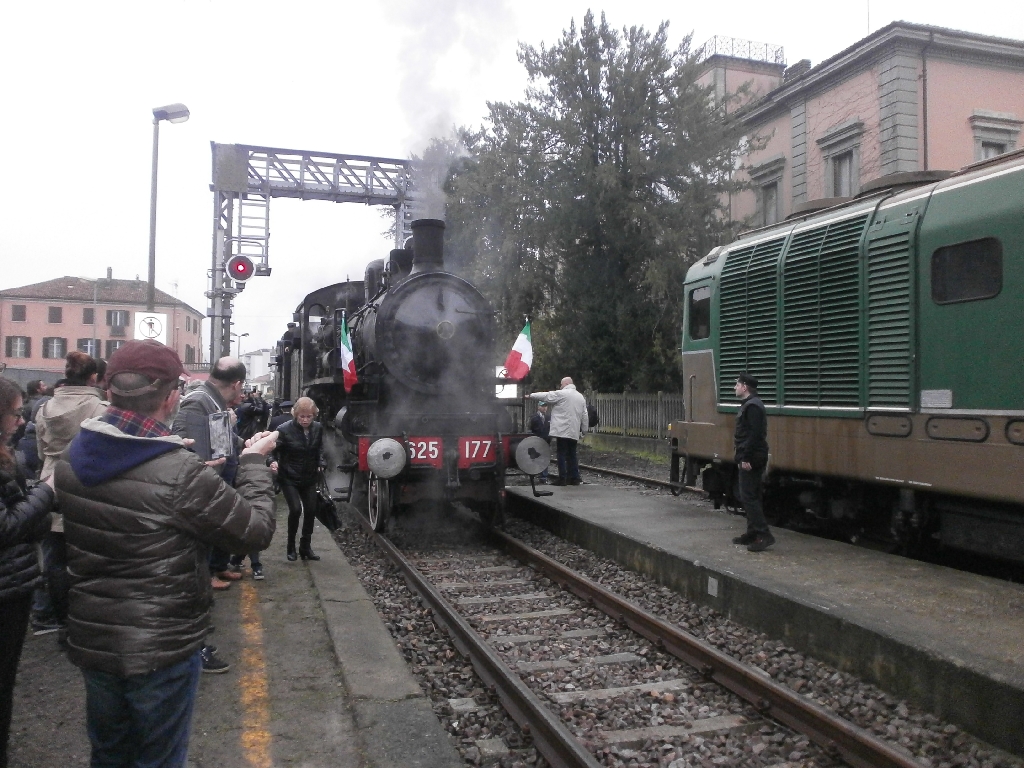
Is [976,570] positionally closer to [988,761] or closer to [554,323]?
[988,761]

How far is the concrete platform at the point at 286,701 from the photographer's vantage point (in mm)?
3594

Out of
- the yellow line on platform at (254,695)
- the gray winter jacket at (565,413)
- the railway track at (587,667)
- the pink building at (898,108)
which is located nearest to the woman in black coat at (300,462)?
the railway track at (587,667)

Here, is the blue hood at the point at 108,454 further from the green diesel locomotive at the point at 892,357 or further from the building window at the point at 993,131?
the building window at the point at 993,131

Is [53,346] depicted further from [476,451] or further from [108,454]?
[108,454]

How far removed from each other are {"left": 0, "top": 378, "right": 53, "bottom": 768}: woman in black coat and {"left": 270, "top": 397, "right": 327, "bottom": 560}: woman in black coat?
14.3ft

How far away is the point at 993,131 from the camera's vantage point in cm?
2062

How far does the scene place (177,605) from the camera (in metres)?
2.37

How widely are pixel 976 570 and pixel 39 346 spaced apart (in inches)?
2428

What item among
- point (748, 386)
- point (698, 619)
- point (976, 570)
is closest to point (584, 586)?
point (698, 619)

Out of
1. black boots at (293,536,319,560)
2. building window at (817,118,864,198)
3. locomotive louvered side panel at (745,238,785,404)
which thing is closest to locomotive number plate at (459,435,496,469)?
black boots at (293,536,319,560)

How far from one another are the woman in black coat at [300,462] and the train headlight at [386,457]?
663 millimetres

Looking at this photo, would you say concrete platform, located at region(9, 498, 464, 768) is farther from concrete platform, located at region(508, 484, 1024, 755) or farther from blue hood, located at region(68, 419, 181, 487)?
concrete platform, located at region(508, 484, 1024, 755)

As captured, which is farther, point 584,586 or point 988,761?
point 584,586

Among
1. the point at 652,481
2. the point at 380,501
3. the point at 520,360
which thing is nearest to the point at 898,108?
the point at 652,481
